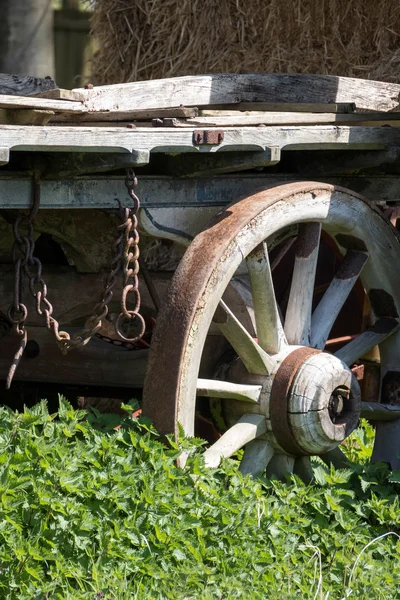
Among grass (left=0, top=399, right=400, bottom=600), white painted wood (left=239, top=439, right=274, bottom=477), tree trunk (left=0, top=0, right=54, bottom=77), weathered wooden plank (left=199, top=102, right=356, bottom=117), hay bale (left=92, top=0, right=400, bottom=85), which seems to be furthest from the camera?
tree trunk (left=0, top=0, right=54, bottom=77)

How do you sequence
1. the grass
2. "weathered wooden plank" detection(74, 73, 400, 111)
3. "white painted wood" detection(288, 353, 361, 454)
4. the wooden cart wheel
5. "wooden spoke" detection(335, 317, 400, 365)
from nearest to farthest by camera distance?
1. the grass
2. the wooden cart wheel
3. "white painted wood" detection(288, 353, 361, 454)
4. "weathered wooden plank" detection(74, 73, 400, 111)
5. "wooden spoke" detection(335, 317, 400, 365)

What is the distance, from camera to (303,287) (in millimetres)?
4066

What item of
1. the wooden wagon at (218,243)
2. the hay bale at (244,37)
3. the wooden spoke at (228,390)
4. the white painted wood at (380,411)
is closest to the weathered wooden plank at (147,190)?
the wooden wagon at (218,243)

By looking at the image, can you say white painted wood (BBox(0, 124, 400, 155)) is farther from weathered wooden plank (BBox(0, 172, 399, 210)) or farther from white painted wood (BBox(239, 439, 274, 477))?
white painted wood (BBox(239, 439, 274, 477))

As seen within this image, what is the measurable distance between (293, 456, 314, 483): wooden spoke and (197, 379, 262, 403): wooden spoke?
366 mm

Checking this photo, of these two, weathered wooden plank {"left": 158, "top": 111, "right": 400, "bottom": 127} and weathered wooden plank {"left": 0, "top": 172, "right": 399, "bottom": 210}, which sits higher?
weathered wooden plank {"left": 158, "top": 111, "right": 400, "bottom": 127}

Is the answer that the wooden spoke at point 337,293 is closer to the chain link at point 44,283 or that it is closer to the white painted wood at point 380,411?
the white painted wood at point 380,411

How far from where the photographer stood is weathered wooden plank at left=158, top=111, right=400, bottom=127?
3649mm

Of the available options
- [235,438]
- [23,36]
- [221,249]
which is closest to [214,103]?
[221,249]

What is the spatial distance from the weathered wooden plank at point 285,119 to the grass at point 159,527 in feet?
3.27

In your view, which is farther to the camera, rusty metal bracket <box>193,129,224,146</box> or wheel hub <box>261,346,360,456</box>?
wheel hub <box>261,346,360,456</box>

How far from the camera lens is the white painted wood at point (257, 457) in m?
3.86

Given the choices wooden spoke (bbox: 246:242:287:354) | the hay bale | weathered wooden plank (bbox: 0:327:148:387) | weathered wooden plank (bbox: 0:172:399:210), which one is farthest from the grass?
the hay bale

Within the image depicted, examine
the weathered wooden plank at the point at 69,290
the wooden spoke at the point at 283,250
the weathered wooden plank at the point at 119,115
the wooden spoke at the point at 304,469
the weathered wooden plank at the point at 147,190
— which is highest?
the weathered wooden plank at the point at 119,115
